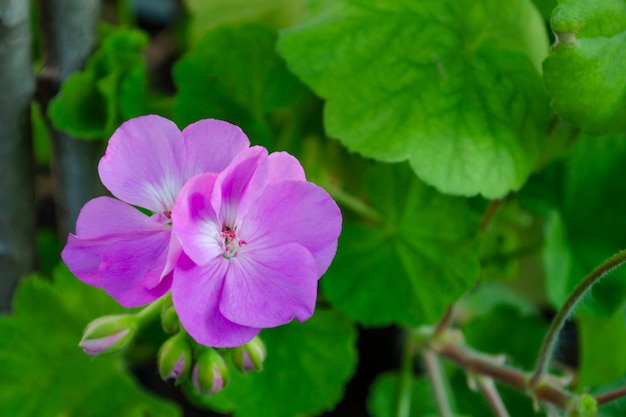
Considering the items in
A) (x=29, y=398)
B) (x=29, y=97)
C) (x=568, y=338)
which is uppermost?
(x=29, y=97)

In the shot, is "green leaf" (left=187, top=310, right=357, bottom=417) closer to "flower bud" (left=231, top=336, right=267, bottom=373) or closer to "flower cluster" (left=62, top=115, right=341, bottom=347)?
"flower bud" (left=231, top=336, right=267, bottom=373)

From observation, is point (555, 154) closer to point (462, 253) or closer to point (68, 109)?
point (462, 253)

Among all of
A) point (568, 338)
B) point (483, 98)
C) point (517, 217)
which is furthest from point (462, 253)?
point (568, 338)

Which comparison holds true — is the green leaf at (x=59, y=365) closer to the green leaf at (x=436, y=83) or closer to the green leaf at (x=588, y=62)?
the green leaf at (x=436, y=83)

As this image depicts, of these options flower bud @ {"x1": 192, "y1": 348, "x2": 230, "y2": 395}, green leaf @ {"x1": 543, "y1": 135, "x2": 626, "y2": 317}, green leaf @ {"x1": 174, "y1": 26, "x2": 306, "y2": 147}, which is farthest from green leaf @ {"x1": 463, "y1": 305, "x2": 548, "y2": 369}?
flower bud @ {"x1": 192, "y1": 348, "x2": 230, "y2": 395}

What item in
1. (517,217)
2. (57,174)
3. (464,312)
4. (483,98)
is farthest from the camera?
(464,312)

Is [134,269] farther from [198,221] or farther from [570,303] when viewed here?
[570,303]
